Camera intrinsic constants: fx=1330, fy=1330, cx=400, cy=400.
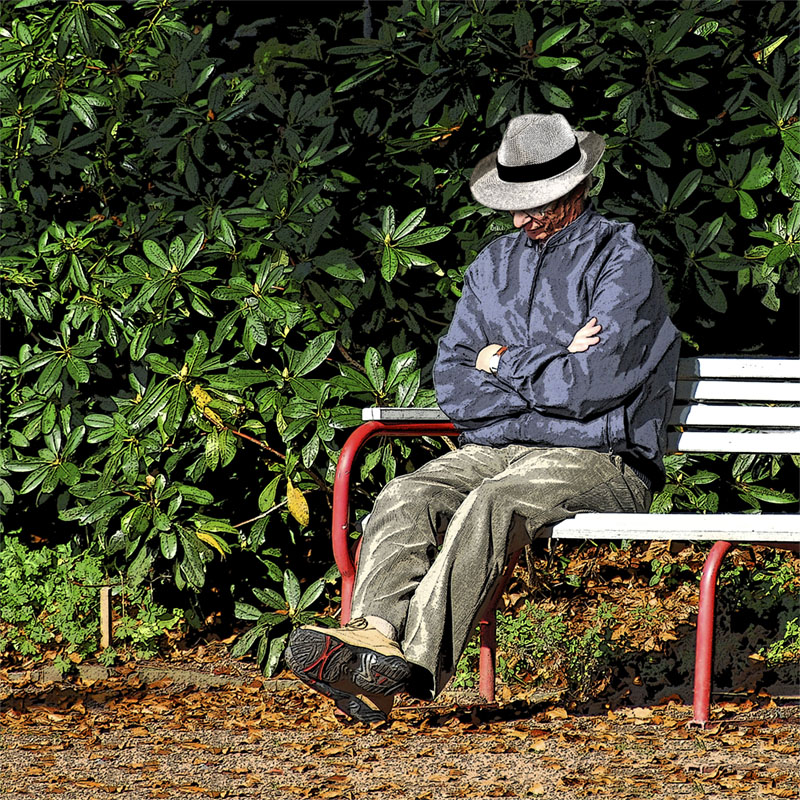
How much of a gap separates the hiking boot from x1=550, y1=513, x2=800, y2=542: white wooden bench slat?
26.0 inches

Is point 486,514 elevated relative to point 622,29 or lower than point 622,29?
lower

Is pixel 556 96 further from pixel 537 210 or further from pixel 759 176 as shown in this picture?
pixel 759 176

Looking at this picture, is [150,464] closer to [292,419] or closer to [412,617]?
[292,419]

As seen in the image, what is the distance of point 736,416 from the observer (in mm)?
4172

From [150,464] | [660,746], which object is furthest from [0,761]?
[660,746]

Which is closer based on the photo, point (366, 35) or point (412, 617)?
Answer: point (412, 617)

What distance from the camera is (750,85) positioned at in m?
4.33

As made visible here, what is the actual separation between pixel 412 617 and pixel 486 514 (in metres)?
0.34

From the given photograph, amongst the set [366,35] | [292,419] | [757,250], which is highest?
[366,35]

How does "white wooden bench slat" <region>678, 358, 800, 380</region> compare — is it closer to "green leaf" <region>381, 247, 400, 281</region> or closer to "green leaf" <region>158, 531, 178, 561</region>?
"green leaf" <region>381, 247, 400, 281</region>

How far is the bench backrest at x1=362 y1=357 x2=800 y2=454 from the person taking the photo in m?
4.16

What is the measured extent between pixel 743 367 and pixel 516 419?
0.81 meters

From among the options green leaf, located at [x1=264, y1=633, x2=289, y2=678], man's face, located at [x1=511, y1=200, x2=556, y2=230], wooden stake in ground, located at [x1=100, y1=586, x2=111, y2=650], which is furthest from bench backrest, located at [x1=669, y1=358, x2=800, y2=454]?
wooden stake in ground, located at [x1=100, y1=586, x2=111, y2=650]

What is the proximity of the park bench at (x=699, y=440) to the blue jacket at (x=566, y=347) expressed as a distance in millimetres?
219
